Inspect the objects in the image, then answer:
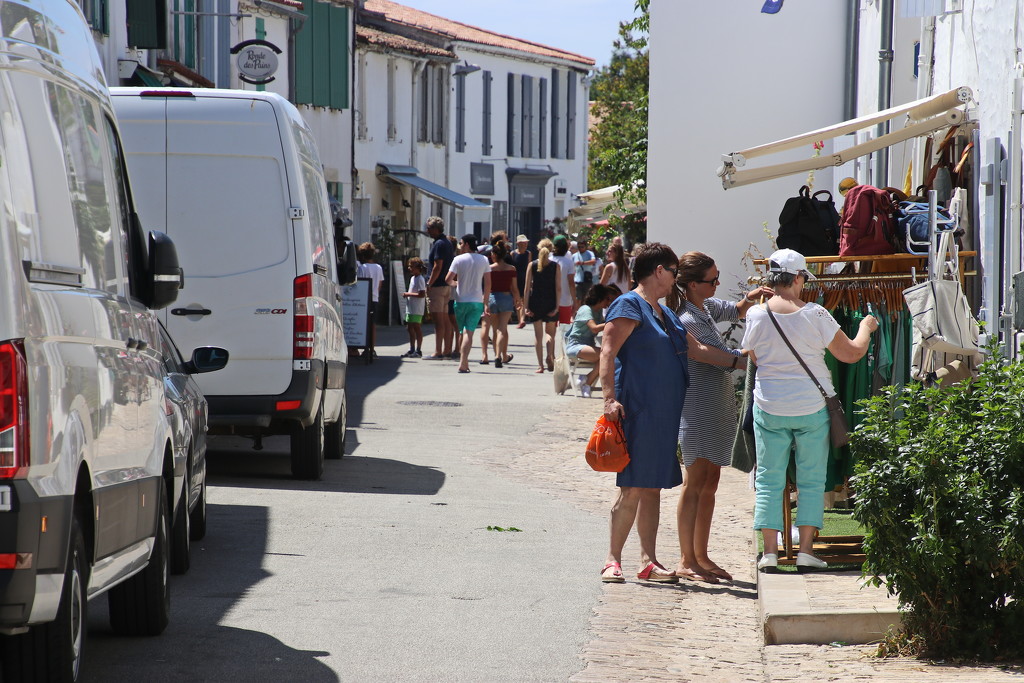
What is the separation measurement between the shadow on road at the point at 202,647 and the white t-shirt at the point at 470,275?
44.0ft

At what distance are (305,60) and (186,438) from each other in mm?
25892

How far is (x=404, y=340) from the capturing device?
2684 centimetres

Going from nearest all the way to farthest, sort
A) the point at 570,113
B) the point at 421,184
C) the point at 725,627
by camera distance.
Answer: the point at 725,627, the point at 421,184, the point at 570,113

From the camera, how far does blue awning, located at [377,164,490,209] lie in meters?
38.1

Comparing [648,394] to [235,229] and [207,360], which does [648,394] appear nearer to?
[207,360]

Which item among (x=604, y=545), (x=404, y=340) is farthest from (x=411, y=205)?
(x=604, y=545)

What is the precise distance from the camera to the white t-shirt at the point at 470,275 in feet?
69.7

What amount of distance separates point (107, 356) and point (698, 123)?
11.6 meters

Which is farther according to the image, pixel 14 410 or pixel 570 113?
pixel 570 113

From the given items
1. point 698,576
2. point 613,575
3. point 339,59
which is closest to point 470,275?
point 698,576

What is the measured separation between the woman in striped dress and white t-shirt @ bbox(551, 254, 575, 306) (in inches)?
503

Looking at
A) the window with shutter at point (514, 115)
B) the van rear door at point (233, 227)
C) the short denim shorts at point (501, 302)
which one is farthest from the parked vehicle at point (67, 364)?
the window with shutter at point (514, 115)

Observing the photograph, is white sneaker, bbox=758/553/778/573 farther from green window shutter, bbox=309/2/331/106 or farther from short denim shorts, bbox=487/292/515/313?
green window shutter, bbox=309/2/331/106

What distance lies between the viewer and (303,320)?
10.5 m
